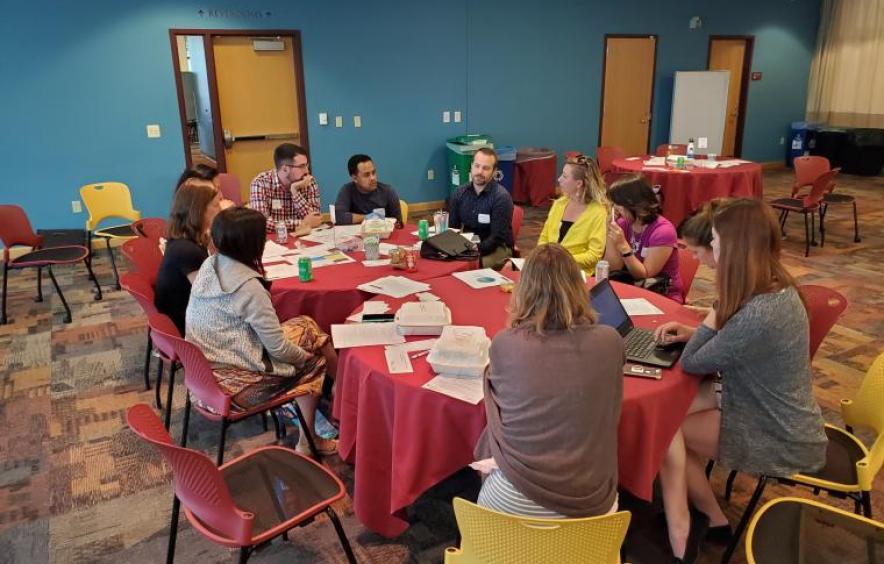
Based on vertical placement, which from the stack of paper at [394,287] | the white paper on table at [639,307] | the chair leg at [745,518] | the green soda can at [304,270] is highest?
the green soda can at [304,270]

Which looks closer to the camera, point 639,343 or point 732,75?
point 639,343

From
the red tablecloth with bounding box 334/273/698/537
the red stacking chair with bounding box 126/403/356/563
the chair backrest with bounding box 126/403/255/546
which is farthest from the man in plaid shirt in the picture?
the chair backrest with bounding box 126/403/255/546

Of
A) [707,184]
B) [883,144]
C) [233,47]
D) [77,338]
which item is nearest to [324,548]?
[77,338]

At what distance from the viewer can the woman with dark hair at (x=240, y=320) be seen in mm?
2426

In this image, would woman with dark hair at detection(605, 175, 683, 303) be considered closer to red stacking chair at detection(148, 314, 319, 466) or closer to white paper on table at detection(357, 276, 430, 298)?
white paper on table at detection(357, 276, 430, 298)

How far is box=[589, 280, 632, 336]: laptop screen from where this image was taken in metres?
2.34

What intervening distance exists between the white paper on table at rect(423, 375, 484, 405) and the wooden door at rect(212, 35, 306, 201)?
5957 mm

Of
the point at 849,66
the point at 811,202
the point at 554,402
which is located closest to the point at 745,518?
the point at 554,402

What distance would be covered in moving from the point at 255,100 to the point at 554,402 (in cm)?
654

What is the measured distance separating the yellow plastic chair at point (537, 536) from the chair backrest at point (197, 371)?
1.32m

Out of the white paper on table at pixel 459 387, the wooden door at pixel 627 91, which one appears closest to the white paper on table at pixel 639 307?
the white paper on table at pixel 459 387

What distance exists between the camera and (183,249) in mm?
2912

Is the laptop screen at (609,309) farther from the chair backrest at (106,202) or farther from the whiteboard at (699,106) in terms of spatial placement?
the whiteboard at (699,106)

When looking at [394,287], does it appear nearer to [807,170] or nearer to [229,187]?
[229,187]
